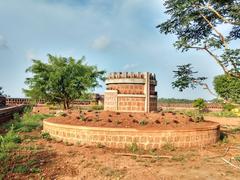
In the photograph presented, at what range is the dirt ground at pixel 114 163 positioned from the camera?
6141mm

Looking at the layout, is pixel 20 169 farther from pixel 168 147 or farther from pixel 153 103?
pixel 153 103

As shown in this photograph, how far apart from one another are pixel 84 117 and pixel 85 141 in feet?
5.24

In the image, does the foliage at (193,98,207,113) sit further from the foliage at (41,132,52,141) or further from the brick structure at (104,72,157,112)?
the foliage at (41,132,52,141)

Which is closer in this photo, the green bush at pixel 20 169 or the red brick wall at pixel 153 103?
the green bush at pixel 20 169

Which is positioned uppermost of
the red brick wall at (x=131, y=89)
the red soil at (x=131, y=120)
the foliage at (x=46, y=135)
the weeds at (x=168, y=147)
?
the red brick wall at (x=131, y=89)

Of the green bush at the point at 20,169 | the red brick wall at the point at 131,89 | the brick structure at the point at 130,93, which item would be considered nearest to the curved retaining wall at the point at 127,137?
the brick structure at the point at 130,93

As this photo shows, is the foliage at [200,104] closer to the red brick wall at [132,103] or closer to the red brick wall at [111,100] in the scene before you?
the red brick wall at [132,103]

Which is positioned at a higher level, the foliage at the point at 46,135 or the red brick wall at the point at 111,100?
the red brick wall at the point at 111,100

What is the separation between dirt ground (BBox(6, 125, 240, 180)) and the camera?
20.1 feet

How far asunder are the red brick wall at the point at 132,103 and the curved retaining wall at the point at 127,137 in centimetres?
261

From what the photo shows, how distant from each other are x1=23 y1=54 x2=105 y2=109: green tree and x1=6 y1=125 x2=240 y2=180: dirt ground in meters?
10.6

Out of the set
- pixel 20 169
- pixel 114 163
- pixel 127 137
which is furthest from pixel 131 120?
pixel 20 169

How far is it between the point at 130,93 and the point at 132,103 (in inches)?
18.2

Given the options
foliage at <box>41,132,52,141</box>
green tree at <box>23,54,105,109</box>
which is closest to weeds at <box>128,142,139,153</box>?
foliage at <box>41,132,52,141</box>
